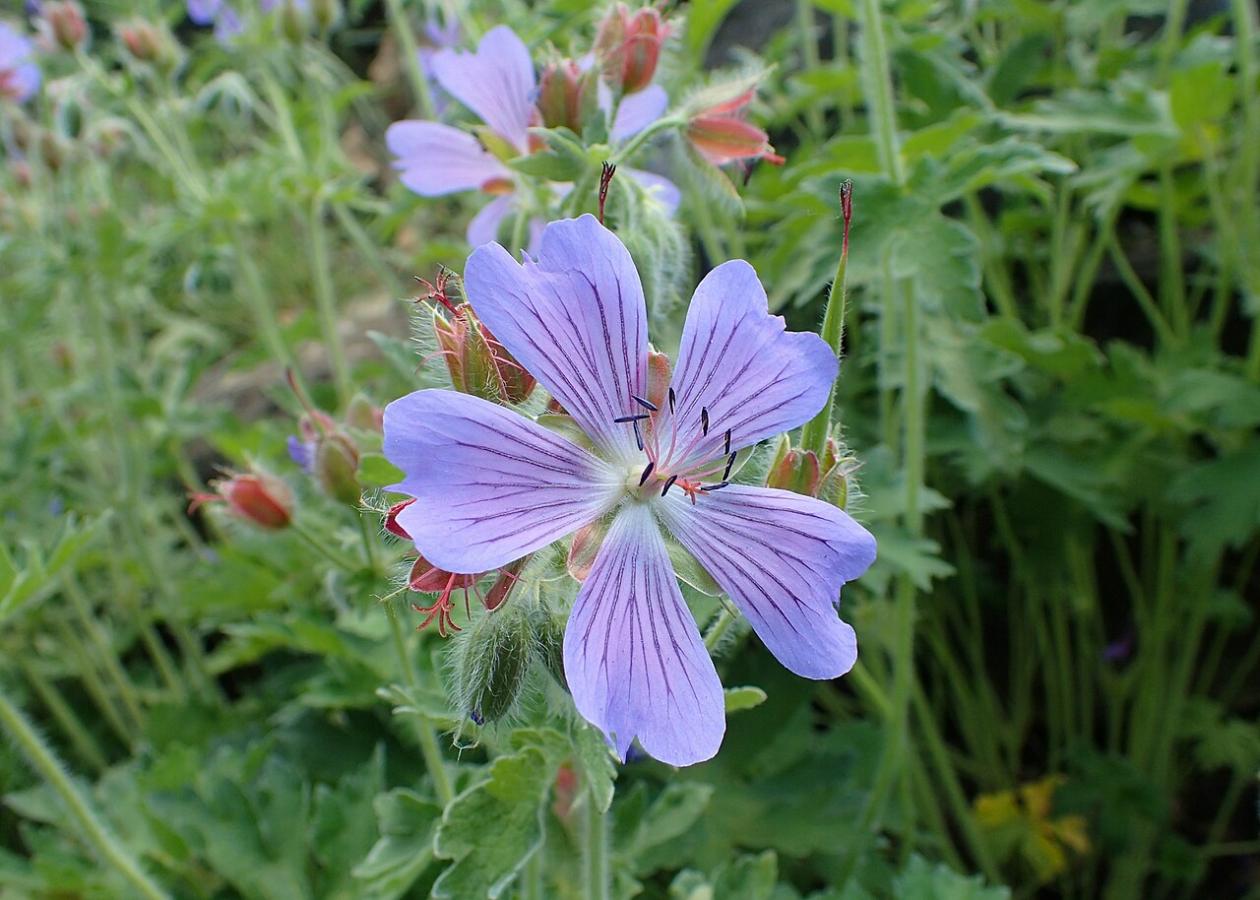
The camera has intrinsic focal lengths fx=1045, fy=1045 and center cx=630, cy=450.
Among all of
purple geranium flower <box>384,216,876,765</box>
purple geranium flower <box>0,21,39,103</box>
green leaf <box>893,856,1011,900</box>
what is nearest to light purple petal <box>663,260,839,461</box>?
purple geranium flower <box>384,216,876,765</box>

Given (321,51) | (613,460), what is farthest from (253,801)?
(321,51)

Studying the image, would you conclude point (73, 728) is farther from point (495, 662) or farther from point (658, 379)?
point (658, 379)

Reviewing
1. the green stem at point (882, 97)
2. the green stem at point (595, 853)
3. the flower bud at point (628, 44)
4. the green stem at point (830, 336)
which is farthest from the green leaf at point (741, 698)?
the green stem at point (882, 97)

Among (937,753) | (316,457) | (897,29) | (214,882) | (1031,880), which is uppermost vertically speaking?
(897,29)

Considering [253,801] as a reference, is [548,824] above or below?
above

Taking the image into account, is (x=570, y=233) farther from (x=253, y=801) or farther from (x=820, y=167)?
(x=253, y=801)

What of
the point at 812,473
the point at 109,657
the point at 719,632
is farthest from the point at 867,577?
the point at 109,657
